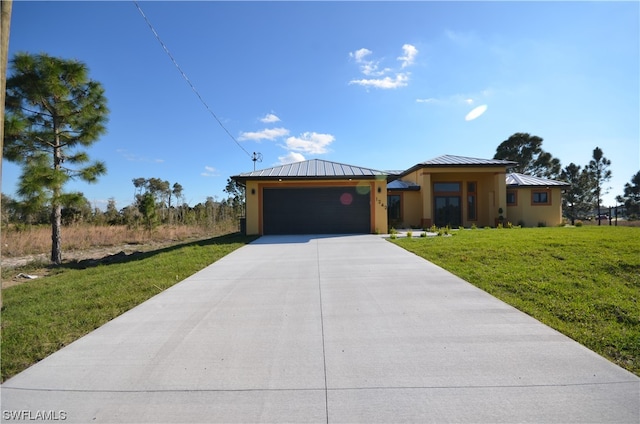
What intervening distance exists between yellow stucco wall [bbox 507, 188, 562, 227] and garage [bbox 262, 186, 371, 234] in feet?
40.6

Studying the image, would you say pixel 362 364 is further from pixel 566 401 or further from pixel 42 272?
pixel 42 272

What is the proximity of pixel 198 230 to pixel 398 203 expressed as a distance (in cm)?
1385

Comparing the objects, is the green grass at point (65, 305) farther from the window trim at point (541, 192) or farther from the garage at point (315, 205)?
the window trim at point (541, 192)

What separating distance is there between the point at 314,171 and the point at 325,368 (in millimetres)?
13044

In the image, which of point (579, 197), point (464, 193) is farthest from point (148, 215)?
point (579, 197)

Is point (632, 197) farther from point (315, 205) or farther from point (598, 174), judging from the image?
point (315, 205)

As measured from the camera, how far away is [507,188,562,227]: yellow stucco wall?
68.6ft

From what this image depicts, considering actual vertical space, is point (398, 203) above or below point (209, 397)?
A: above

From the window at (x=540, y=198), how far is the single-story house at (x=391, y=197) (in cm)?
6

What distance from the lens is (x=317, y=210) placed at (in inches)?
614

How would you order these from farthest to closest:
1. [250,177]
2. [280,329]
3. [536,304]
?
[250,177] < [536,304] < [280,329]

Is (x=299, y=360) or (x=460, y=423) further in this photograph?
(x=299, y=360)

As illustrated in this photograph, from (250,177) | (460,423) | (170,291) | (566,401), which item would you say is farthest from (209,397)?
(250,177)

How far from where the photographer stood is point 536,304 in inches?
181
